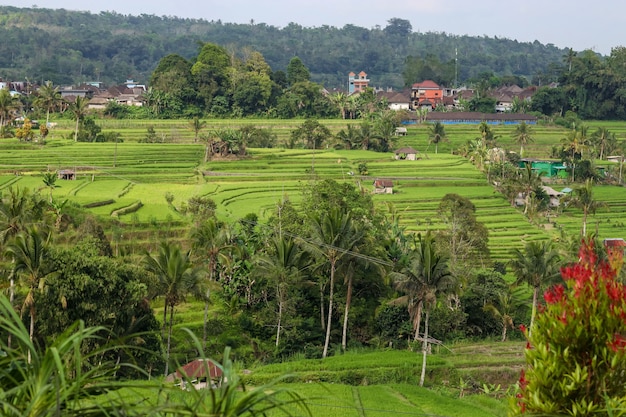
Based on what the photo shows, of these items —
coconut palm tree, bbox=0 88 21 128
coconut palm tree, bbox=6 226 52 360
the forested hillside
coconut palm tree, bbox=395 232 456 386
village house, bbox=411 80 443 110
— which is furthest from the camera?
the forested hillside

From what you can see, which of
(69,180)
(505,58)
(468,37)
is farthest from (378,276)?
(468,37)

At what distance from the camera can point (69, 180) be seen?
122 ft

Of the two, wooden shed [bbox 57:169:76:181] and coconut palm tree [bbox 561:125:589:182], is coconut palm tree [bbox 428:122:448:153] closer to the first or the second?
coconut palm tree [bbox 561:125:589:182]

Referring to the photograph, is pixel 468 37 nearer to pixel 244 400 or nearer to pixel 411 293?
pixel 411 293

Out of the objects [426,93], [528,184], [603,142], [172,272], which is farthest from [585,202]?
[426,93]

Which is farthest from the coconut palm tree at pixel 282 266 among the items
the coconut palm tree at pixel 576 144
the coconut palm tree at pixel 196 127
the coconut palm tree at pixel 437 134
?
the coconut palm tree at pixel 437 134

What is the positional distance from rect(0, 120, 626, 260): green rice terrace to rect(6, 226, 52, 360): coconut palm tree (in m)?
8.85

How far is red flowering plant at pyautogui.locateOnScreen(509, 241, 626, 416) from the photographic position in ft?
25.4

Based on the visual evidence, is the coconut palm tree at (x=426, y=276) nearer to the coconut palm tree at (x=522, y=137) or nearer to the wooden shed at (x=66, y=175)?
the wooden shed at (x=66, y=175)

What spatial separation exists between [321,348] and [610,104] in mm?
58141

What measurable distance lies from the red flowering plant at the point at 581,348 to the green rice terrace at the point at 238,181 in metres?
20.2

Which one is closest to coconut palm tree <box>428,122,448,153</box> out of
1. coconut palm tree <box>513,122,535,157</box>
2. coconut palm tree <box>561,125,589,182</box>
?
coconut palm tree <box>513,122,535,157</box>

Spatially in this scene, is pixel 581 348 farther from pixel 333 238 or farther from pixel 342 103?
pixel 342 103

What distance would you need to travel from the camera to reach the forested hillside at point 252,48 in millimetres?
113750
